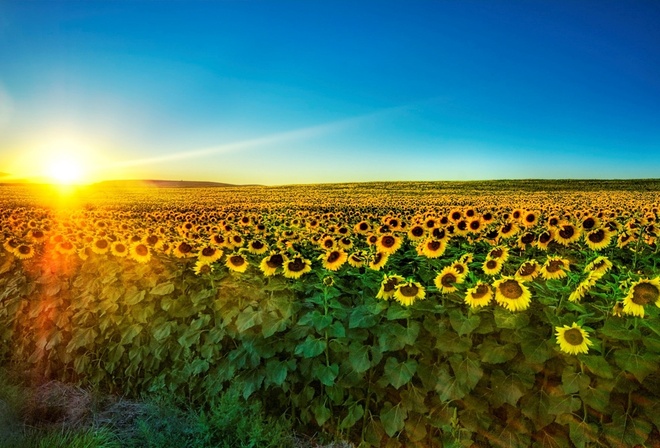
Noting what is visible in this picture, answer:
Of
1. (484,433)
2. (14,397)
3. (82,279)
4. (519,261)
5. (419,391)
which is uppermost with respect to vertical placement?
(519,261)

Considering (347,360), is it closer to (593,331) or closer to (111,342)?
(593,331)

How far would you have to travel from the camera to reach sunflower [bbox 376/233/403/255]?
446 cm

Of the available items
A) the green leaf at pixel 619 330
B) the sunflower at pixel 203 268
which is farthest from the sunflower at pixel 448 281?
the sunflower at pixel 203 268

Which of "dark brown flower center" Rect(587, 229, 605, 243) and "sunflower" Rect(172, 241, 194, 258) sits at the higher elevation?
"dark brown flower center" Rect(587, 229, 605, 243)

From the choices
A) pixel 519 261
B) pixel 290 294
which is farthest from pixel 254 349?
pixel 519 261

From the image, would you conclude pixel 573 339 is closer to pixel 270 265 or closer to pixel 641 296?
pixel 641 296

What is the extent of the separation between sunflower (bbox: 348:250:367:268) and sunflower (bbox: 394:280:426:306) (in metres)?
0.67

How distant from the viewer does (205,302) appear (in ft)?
14.2

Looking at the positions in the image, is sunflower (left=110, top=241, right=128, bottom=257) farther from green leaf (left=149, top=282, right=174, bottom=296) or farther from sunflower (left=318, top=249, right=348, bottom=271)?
sunflower (left=318, top=249, right=348, bottom=271)

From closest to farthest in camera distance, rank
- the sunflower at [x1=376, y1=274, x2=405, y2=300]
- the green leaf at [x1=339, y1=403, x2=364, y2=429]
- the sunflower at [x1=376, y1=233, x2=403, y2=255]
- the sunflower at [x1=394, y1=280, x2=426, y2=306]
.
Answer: the sunflower at [x1=394, y1=280, x2=426, y2=306] → the sunflower at [x1=376, y1=274, x2=405, y2=300] → the green leaf at [x1=339, y1=403, x2=364, y2=429] → the sunflower at [x1=376, y1=233, x2=403, y2=255]

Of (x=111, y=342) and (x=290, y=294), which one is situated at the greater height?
(x=290, y=294)

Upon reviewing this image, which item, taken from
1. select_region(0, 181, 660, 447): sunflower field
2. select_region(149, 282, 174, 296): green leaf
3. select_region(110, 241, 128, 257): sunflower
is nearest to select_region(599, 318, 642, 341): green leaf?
select_region(0, 181, 660, 447): sunflower field

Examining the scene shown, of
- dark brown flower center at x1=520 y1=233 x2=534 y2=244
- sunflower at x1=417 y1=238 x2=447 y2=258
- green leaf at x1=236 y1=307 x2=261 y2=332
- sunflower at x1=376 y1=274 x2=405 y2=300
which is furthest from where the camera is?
dark brown flower center at x1=520 y1=233 x2=534 y2=244

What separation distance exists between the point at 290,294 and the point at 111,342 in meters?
2.06
